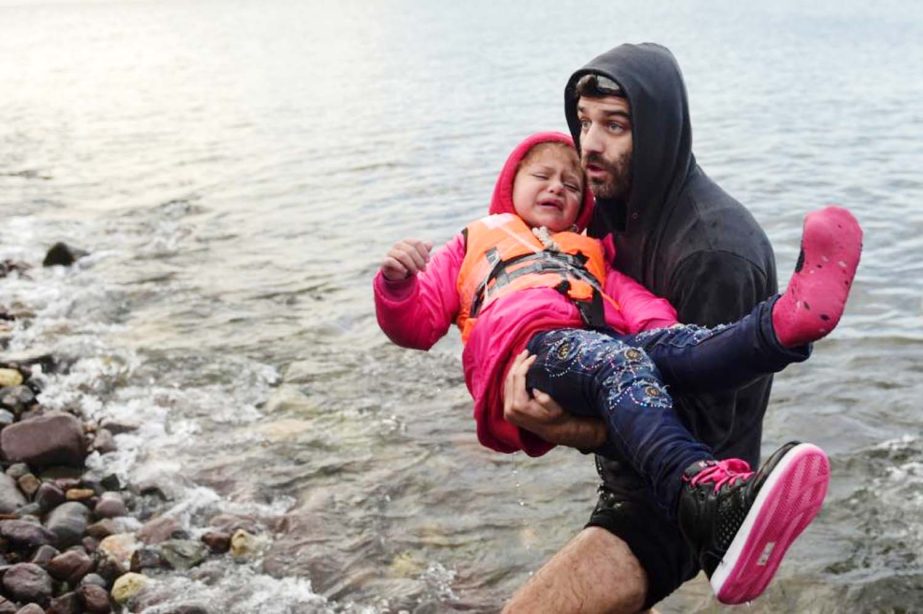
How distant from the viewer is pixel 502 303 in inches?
172

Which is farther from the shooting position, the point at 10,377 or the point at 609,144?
the point at 10,377

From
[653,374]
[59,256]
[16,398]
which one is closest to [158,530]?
[16,398]

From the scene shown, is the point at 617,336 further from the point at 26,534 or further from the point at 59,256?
the point at 59,256

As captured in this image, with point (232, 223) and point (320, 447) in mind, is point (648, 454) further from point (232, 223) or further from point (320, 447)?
point (232, 223)

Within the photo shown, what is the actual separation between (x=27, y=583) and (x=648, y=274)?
4.04m

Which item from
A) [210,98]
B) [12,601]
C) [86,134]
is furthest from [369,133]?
[12,601]

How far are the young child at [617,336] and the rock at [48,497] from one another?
359 cm

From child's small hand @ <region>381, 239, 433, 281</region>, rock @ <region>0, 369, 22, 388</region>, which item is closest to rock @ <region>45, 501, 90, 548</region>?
rock @ <region>0, 369, 22, 388</region>

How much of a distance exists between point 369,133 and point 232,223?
847cm

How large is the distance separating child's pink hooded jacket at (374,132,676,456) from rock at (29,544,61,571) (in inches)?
120

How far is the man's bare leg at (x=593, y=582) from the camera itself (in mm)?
4137

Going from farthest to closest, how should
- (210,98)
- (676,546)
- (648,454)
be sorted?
(210,98), (676,546), (648,454)

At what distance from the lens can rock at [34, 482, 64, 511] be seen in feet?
22.8

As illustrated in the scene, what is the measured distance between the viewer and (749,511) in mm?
3189
